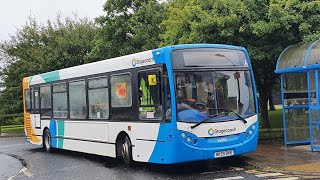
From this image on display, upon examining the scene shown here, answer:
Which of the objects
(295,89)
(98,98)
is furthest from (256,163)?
(98,98)

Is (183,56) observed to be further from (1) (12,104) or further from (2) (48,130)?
(1) (12,104)

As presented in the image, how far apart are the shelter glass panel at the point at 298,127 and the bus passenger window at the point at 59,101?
290 inches

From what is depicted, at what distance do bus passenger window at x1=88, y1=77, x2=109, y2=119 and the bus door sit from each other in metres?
5.09

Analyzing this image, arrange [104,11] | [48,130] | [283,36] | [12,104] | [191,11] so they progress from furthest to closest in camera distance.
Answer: [12,104], [104,11], [48,130], [191,11], [283,36]

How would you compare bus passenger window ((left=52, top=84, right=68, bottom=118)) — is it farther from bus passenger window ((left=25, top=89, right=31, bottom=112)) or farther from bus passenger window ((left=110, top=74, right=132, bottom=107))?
bus passenger window ((left=110, top=74, right=132, bottom=107))

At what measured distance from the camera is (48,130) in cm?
1683

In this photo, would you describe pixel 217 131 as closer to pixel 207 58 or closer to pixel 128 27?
pixel 207 58

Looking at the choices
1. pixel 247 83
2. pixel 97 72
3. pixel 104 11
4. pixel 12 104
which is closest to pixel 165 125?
Result: pixel 247 83

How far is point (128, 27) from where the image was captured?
83.8 feet

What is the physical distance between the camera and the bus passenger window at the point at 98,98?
12.4m

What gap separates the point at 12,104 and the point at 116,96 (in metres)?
26.8

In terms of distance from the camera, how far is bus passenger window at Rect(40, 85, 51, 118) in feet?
54.7

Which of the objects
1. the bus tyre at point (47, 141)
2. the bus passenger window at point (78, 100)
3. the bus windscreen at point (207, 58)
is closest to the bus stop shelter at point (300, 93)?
the bus windscreen at point (207, 58)

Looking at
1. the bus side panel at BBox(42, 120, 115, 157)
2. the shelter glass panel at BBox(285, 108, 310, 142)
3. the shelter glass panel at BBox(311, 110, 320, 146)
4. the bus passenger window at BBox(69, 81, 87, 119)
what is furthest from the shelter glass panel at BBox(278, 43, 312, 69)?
the bus passenger window at BBox(69, 81, 87, 119)
